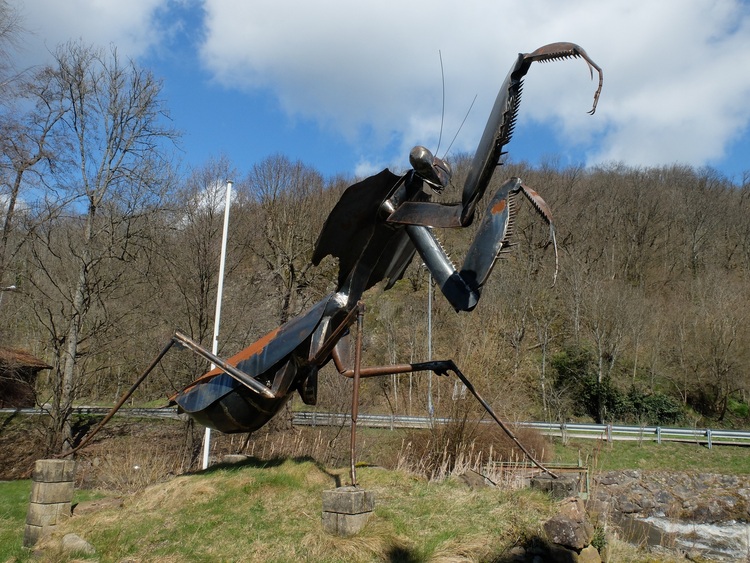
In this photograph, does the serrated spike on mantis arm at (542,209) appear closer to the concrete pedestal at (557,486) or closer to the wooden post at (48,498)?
the concrete pedestal at (557,486)

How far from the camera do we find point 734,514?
19.2 m

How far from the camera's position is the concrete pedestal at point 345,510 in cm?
596

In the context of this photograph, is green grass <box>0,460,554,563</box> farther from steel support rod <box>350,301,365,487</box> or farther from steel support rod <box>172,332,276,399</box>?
steel support rod <box>172,332,276,399</box>

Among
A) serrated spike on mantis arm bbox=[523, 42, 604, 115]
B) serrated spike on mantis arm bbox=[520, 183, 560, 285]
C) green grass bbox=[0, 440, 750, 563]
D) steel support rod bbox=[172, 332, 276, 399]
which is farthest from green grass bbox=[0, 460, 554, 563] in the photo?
serrated spike on mantis arm bbox=[523, 42, 604, 115]

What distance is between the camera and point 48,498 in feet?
25.0

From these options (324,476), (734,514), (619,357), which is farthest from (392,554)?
(619,357)

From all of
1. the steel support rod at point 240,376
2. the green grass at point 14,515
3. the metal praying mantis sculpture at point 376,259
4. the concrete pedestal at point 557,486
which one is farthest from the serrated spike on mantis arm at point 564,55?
the green grass at point 14,515

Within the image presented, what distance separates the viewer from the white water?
1565 centimetres

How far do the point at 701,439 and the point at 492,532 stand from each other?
23112 millimetres

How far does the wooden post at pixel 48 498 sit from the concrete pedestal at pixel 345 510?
3821mm

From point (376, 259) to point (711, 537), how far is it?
16.6 metres

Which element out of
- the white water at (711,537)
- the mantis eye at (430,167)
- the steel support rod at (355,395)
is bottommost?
the white water at (711,537)

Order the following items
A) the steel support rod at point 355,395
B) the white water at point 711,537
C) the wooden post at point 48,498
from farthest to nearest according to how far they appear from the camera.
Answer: the white water at point 711,537, the wooden post at point 48,498, the steel support rod at point 355,395

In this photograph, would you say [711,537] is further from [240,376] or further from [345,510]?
[240,376]
